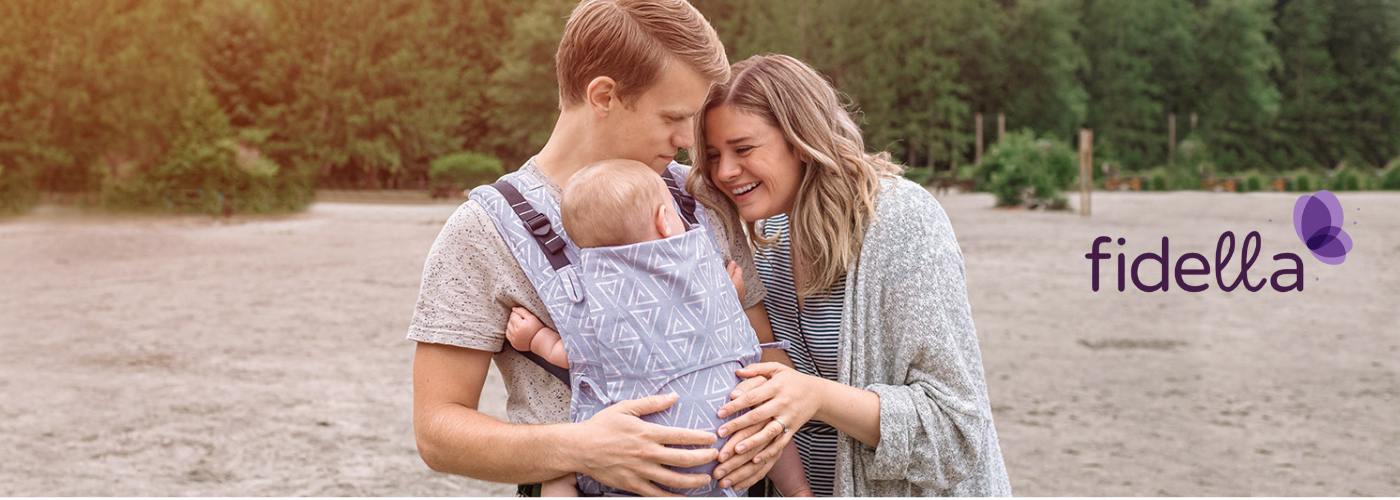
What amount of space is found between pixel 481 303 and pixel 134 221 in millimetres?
18626

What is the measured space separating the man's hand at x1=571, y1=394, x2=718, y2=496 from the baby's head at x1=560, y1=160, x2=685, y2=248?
0.19 meters

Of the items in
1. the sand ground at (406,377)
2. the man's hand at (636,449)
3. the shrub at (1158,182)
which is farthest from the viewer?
the shrub at (1158,182)

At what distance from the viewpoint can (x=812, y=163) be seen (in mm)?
1650

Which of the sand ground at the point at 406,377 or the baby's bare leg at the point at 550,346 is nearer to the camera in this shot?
the baby's bare leg at the point at 550,346

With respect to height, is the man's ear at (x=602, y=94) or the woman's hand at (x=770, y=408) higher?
the man's ear at (x=602, y=94)

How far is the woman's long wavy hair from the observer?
1.60m

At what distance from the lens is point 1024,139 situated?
19.5 m

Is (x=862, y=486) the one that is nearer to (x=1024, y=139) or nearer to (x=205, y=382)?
(x=205, y=382)

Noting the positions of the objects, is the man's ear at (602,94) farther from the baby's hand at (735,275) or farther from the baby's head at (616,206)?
the baby's hand at (735,275)

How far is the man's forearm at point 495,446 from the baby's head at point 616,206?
223 millimetres

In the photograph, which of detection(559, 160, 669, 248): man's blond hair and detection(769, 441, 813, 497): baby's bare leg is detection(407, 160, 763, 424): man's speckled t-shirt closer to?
detection(559, 160, 669, 248): man's blond hair

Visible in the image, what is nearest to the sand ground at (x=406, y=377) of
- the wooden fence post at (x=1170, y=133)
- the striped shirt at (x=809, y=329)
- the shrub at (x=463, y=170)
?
the striped shirt at (x=809, y=329)

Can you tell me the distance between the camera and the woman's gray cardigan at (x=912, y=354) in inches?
61.6

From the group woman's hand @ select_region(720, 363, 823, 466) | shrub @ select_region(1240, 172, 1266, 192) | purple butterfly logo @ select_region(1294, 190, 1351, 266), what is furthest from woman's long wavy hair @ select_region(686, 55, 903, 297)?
shrub @ select_region(1240, 172, 1266, 192)
